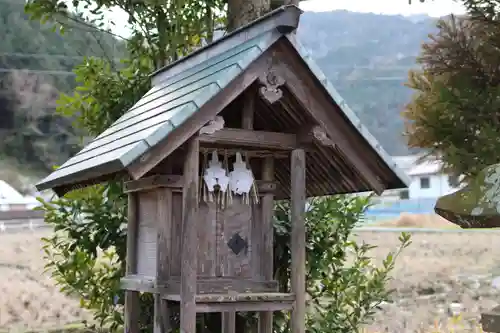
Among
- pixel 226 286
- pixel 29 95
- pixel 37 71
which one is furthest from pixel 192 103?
pixel 37 71

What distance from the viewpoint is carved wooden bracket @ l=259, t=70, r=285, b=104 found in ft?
12.3

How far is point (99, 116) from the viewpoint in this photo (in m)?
6.15

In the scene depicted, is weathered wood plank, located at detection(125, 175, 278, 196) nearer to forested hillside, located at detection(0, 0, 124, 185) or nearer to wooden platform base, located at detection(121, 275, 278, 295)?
wooden platform base, located at detection(121, 275, 278, 295)

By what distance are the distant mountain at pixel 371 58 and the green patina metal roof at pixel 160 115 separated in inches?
1814

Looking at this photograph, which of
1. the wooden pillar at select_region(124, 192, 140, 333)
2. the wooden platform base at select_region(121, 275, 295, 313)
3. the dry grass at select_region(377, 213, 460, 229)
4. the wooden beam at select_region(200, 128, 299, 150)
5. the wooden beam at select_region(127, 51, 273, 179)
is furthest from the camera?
the dry grass at select_region(377, 213, 460, 229)

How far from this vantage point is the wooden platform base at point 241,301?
3.68 meters

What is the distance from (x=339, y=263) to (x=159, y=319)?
2190 mm

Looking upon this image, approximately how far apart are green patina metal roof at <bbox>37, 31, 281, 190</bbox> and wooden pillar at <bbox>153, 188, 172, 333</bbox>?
50 centimetres

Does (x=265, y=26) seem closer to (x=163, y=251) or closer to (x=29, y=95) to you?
(x=163, y=251)

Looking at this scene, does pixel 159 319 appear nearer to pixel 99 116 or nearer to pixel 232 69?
pixel 232 69

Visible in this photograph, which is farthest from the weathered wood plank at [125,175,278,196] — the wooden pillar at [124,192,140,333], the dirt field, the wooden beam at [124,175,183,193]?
the dirt field

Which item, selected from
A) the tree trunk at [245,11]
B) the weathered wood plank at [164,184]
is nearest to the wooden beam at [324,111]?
the weathered wood plank at [164,184]

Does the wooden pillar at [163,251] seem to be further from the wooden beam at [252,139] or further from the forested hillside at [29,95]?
the forested hillside at [29,95]

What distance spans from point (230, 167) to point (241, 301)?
3.35 feet
